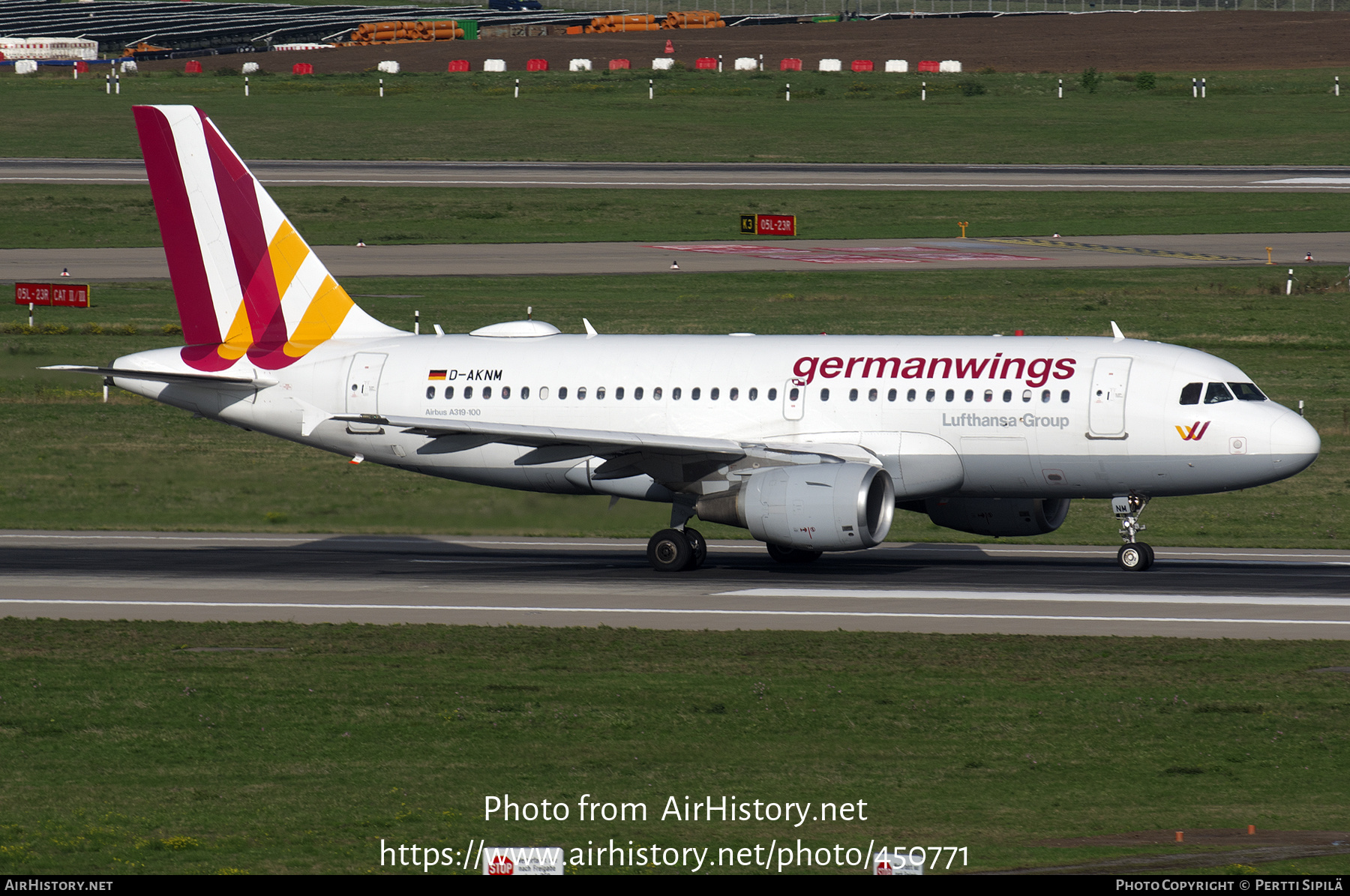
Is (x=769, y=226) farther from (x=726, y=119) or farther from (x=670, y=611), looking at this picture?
(x=670, y=611)

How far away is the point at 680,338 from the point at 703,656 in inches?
524

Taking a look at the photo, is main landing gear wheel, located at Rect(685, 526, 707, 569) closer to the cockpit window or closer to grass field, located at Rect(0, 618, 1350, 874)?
grass field, located at Rect(0, 618, 1350, 874)

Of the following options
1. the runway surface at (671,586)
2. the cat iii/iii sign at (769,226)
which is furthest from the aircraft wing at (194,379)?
the cat iii/iii sign at (769,226)

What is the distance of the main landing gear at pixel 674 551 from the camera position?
3650 cm

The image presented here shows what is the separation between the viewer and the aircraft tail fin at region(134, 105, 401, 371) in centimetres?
4003

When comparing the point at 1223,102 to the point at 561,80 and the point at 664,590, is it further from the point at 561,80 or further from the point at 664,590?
the point at 664,590

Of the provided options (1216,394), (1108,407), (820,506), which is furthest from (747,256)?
(820,506)

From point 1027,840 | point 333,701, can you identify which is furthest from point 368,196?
point 1027,840

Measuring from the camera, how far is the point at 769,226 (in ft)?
294

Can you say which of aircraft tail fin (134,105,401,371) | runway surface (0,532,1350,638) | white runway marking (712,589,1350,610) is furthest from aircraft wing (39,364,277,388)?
white runway marking (712,589,1350,610)

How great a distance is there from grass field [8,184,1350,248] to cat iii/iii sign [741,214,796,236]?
2.73 feet

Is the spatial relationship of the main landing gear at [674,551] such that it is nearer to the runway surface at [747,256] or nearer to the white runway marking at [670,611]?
the white runway marking at [670,611]

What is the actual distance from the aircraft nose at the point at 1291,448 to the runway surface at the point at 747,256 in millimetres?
44085

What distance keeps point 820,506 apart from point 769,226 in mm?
57627
